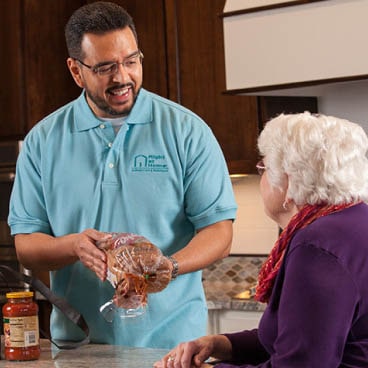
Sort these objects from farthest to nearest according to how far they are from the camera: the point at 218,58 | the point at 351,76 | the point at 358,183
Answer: the point at 218,58 < the point at 351,76 < the point at 358,183

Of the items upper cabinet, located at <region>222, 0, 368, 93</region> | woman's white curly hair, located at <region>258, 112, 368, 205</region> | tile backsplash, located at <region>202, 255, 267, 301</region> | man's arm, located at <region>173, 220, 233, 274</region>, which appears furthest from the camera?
tile backsplash, located at <region>202, 255, 267, 301</region>

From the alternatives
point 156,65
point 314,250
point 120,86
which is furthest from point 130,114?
point 156,65

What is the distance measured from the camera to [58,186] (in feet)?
7.49

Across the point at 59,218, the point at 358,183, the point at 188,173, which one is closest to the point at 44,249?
the point at 59,218

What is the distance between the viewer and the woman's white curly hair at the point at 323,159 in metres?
1.63

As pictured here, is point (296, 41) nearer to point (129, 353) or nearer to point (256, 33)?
point (256, 33)

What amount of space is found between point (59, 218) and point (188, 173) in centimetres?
35

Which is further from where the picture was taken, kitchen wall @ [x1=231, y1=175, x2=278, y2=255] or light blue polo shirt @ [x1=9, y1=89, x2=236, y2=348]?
kitchen wall @ [x1=231, y1=175, x2=278, y2=255]

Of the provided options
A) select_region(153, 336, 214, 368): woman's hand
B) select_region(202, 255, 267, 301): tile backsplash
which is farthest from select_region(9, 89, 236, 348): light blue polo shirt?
select_region(202, 255, 267, 301): tile backsplash

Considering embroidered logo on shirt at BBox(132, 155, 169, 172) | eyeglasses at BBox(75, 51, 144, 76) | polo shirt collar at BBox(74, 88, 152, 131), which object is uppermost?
eyeglasses at BBox(75, 51, 144, 76)

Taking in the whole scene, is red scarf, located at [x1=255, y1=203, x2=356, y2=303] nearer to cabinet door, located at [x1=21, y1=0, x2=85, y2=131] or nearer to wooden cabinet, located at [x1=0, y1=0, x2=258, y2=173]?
wooden cabinet, located at [x1=0, y1=0, x2=258, y2=173]

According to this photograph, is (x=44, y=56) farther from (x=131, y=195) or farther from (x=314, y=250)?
(x=314, y=250)

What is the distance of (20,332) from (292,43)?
5.28 ft

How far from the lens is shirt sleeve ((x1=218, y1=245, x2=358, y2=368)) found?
1498 mm
